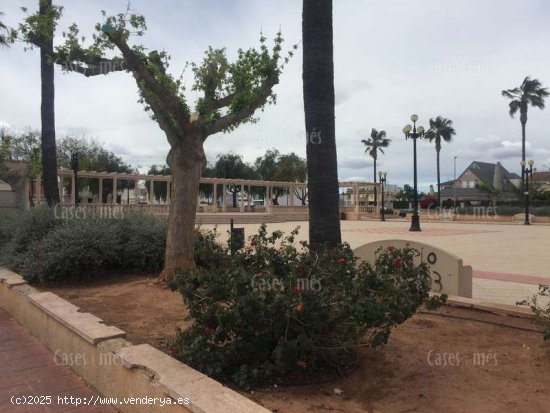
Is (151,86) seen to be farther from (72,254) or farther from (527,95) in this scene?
(527,95)

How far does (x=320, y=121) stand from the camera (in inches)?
217

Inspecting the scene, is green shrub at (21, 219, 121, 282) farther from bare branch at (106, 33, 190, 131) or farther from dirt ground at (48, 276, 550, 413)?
bare branch at (106, 33, 190, 131)

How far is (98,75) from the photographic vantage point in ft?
24.7

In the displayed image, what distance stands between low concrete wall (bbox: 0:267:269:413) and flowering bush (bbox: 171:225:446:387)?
0.94 feet

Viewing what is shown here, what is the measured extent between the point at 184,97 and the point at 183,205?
6.04 feet

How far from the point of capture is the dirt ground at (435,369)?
9.94ft

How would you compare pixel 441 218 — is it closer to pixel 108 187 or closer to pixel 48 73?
pixel 108 187

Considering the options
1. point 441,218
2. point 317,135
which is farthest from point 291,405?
point 441,218

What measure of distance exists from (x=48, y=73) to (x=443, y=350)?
13.2 metres

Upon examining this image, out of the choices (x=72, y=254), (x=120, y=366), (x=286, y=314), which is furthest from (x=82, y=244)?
(x=286, y=314)

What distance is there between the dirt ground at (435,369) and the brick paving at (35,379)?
0.64 metres

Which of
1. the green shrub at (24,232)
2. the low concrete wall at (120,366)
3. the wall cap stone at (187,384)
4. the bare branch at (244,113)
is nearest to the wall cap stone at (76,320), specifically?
the low concrete wall at (120,366)

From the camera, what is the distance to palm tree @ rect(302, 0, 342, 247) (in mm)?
5418

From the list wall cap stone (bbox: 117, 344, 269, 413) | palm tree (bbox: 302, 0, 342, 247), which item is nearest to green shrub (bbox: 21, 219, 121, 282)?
palm tree (bbox: 302, 0, 342, 247)
